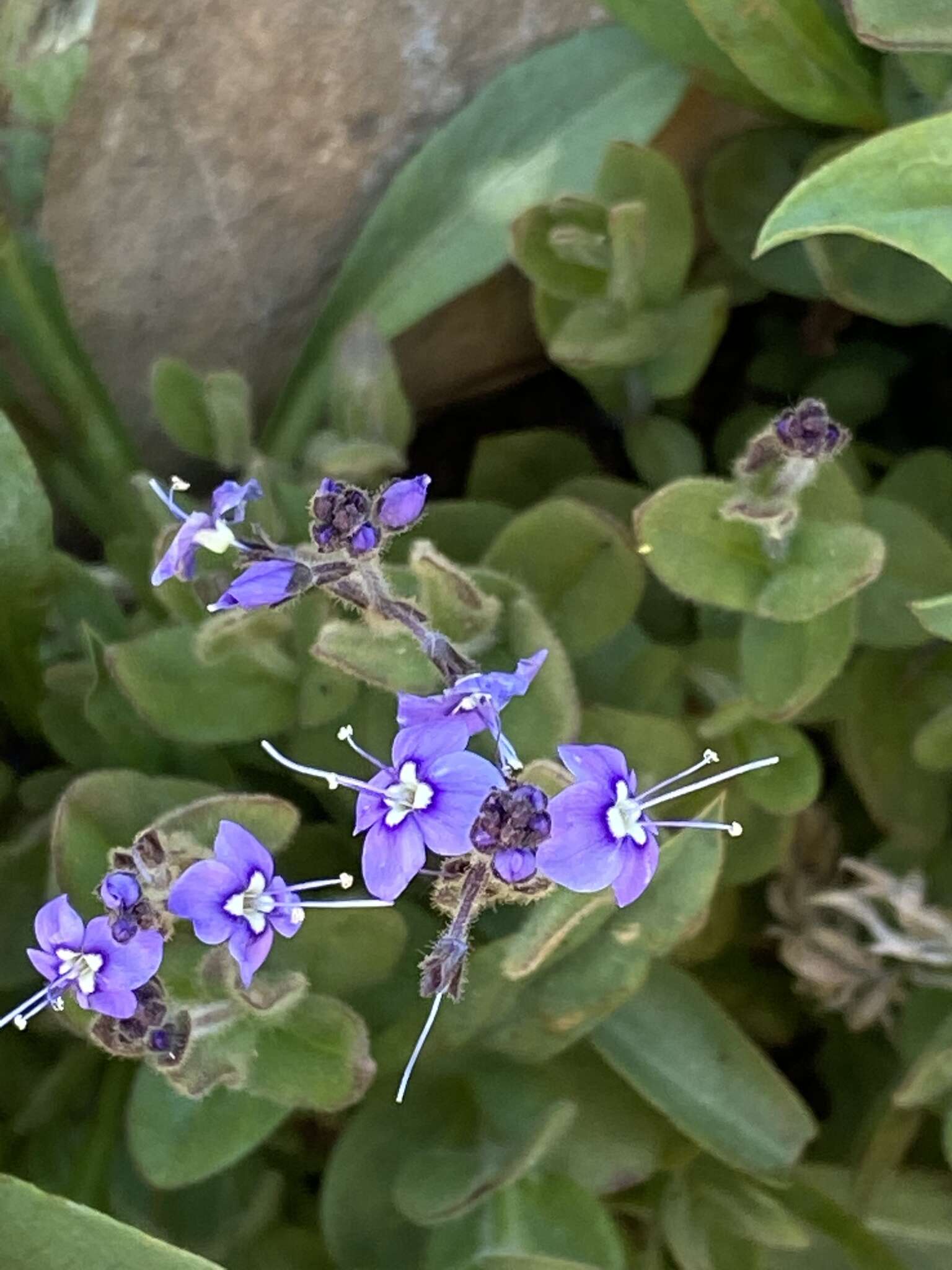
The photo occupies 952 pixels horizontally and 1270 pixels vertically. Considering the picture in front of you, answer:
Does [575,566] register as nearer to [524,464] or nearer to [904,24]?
[524,464]

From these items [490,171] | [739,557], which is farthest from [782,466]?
[490,171]

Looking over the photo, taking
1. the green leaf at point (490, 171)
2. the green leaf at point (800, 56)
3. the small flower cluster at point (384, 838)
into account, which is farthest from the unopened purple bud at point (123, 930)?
the green leaf at point (800, 56)

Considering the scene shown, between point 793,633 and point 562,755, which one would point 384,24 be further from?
point 562,755

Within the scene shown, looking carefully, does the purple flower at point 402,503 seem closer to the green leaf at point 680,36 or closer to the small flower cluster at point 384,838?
the small flower cluster at point 384,838

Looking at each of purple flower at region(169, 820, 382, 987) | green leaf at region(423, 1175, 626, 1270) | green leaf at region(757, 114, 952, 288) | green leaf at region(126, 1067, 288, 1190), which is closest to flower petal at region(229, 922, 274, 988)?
purple flower at region(169, 820, 382, 987)

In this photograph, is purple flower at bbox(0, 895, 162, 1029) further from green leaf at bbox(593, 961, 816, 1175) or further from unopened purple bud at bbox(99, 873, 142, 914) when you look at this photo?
green leaf at bbox(593, 961, 816, 1175)

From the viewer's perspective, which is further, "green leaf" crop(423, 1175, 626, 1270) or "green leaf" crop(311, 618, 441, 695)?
"green leaf" crop(423, 1175, 626, 1270)
